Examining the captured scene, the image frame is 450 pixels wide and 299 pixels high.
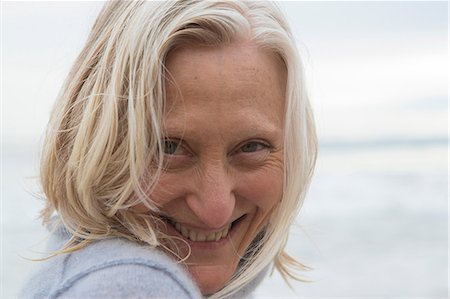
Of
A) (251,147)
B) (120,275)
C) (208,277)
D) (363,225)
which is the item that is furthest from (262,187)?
(363,225)

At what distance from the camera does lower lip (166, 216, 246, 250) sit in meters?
1.68

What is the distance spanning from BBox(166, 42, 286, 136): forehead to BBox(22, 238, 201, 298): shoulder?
27 cm

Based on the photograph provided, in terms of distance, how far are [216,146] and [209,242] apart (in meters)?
0.27

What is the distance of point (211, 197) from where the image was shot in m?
1.60

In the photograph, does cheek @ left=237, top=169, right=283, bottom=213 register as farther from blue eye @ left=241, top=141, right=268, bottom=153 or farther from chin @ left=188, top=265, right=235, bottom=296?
chin @ left=188, top=265, right=235, bottom=296

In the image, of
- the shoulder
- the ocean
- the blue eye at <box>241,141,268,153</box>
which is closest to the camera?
the shoulder

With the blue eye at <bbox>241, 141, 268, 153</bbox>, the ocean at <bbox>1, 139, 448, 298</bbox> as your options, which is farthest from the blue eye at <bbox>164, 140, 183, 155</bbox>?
the ocean at <bbox>1, 139, 448, 298</bbox>

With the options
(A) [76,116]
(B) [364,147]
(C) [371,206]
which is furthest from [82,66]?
(B) [364,147]

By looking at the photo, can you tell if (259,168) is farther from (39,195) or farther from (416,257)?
(416,257)

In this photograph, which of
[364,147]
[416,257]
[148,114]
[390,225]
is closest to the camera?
[148,114]

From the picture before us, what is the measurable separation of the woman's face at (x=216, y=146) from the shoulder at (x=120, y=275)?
6.4 inches

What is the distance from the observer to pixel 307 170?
186 cm

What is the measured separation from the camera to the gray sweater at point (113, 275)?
1.35 meters

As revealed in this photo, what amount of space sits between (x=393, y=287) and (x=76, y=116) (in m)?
5.46
